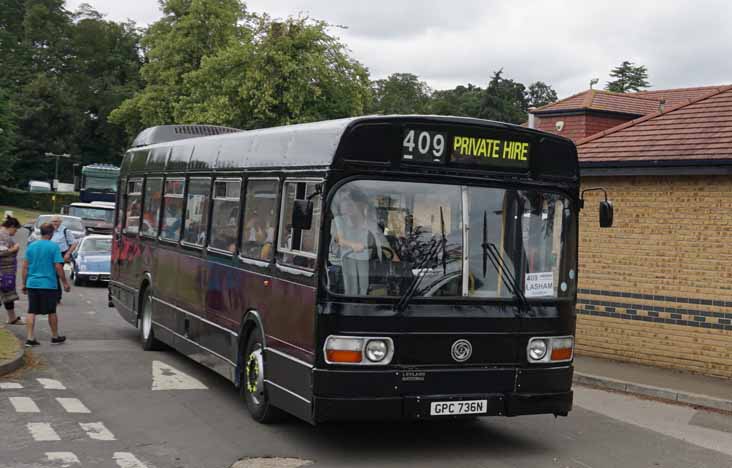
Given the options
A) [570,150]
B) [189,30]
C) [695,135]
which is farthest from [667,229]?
[189,30]

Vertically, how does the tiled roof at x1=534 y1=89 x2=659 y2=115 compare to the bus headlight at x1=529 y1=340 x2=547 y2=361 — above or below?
above

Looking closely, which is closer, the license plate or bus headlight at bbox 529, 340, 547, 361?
the license plate

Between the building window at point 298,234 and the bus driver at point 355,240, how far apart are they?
0.19 meters

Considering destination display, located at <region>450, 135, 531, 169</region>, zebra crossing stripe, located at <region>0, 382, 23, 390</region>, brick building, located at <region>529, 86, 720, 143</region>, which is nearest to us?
destination display, located at <region>450, 135, 531, 169</region>

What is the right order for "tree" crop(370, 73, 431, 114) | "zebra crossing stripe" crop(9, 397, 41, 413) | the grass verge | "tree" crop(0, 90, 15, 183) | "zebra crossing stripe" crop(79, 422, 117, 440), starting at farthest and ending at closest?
"tree" crop(370, 73, 431, 114)
"tree" crop(0, 90, 15, 183)
the grass verge
"zebra crossing stripe" crop(9, 397, 41, 413)
"zebra crossing stripe" crop(79, 422, 117, 440)

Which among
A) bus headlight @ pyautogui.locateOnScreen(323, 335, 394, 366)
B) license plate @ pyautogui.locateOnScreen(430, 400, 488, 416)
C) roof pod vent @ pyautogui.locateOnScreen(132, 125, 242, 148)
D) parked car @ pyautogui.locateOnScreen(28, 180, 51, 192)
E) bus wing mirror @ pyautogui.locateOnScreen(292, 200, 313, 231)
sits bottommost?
license plate @ pyautogui.locateOnScreen(430, 400, 488, 416)

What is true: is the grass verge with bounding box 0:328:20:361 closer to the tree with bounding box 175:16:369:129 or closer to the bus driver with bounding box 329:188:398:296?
the bus driver with bounding box 329:188:398:296

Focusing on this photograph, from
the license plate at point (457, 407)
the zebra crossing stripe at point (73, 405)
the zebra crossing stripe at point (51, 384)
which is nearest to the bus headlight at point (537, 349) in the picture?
the license plate at point (457, 407)

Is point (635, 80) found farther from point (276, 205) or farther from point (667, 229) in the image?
point (276, 205)

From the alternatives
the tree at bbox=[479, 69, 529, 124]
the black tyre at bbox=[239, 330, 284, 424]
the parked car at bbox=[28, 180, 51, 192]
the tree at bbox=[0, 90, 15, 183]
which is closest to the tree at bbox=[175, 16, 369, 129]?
the tree at bbox=[479, 69, 529, 124]

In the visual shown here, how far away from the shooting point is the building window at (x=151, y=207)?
47.8 feet

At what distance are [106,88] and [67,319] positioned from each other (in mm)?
81570

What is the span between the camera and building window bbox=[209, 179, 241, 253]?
10.9 metres

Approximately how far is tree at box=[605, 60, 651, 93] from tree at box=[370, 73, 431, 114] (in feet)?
110
